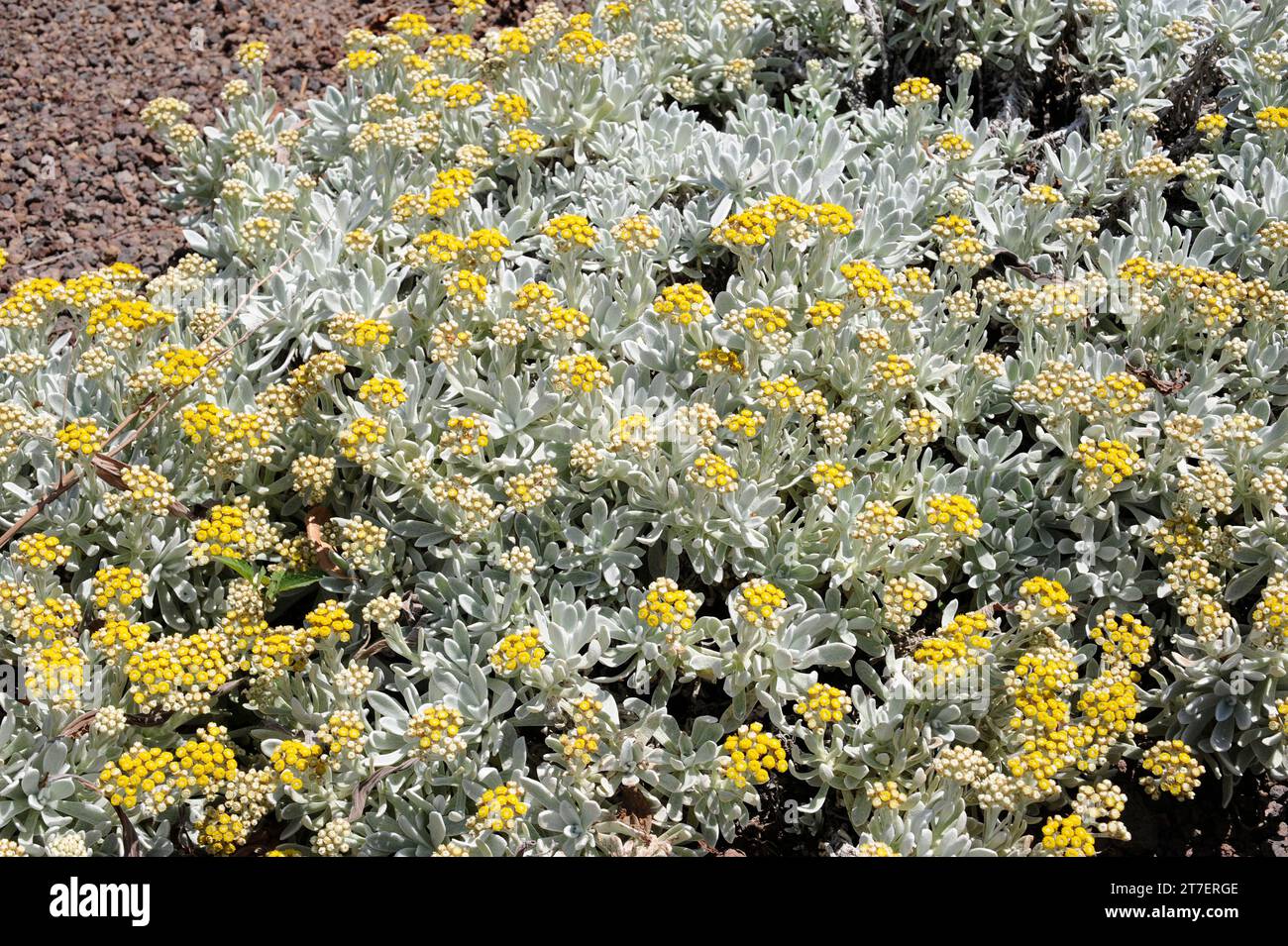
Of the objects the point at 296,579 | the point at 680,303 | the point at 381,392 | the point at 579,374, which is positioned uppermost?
the point at 680,303

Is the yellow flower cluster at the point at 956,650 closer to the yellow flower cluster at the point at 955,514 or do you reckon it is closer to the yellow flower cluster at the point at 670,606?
the yellow flower cluster at the point at 955,514

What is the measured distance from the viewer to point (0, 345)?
5.42m

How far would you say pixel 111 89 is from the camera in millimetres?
7414

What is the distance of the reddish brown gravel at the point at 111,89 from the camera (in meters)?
6.71

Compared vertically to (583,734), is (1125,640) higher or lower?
higher

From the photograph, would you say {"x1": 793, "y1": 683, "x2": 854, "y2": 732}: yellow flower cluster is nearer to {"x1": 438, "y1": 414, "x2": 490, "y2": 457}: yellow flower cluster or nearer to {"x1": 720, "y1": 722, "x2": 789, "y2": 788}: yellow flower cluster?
{"x1": 720, "y1": 722, "x2": 789, "y2": 788}: yellow flower cluster

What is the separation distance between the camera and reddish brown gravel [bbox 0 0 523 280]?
671 cm

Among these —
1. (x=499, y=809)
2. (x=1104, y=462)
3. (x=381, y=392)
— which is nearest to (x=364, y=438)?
(x=381, y=392)

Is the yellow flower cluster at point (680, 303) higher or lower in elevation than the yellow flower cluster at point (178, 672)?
higher

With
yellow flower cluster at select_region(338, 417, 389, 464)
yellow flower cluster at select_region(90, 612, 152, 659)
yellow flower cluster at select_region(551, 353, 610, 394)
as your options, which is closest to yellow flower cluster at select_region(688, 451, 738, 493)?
yellow flower cluster at select_region(551, 353, 610, 394)

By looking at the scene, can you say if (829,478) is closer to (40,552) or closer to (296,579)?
(296,579)

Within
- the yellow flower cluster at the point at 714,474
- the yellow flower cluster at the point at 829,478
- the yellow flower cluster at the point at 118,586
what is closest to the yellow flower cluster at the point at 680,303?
the yellow flower cluster at the point at 714,474

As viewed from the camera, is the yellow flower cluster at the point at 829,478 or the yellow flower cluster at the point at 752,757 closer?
the yellow flower cluster at the point at 752,757
